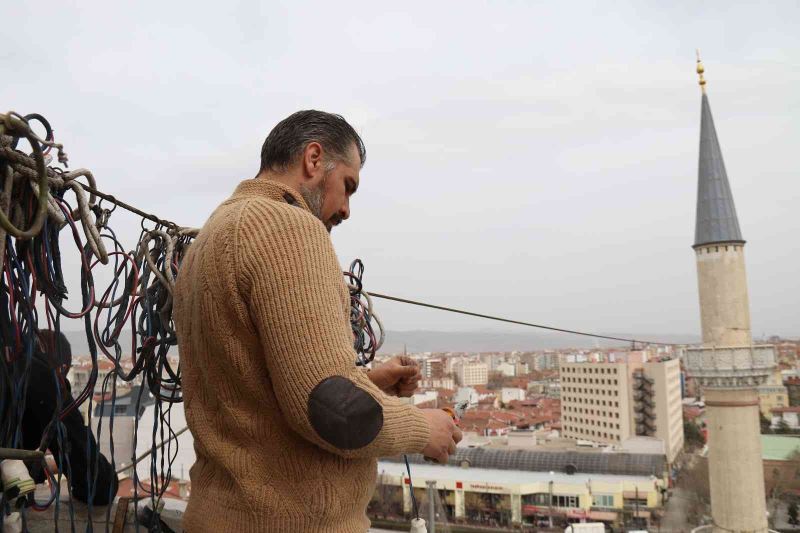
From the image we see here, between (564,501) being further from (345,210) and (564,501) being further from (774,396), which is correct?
(774,396)

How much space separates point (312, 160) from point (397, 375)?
350mm

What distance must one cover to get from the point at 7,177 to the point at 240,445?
577mm

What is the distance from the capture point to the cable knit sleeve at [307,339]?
0.69 metres

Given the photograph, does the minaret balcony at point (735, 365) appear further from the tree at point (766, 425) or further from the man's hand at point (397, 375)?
the tree at point (766, 425)

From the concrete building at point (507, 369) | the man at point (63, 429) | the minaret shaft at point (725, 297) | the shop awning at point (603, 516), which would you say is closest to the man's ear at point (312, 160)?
the man at point (63, 429)

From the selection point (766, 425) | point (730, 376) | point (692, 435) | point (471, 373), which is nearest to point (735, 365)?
point (730, 376)

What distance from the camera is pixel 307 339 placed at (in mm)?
692

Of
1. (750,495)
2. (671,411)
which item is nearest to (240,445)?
(750,495)

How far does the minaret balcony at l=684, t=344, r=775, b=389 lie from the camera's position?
11.9 metres

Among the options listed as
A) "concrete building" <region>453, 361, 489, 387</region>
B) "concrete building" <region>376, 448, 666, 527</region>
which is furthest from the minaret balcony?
"concrete building" <region>453, 361, 489, 387</region>

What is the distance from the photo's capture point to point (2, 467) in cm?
103

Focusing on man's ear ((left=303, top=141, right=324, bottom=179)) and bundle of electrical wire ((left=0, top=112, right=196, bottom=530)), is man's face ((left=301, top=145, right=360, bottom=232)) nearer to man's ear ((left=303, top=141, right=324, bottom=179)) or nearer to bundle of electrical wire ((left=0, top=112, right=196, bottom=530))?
man's ear ((left=303, top=141, right=324, bottom=179))

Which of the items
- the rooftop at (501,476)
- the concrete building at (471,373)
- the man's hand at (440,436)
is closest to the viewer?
the man's hand at (440,436)

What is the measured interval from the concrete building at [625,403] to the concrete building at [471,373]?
23.9m
